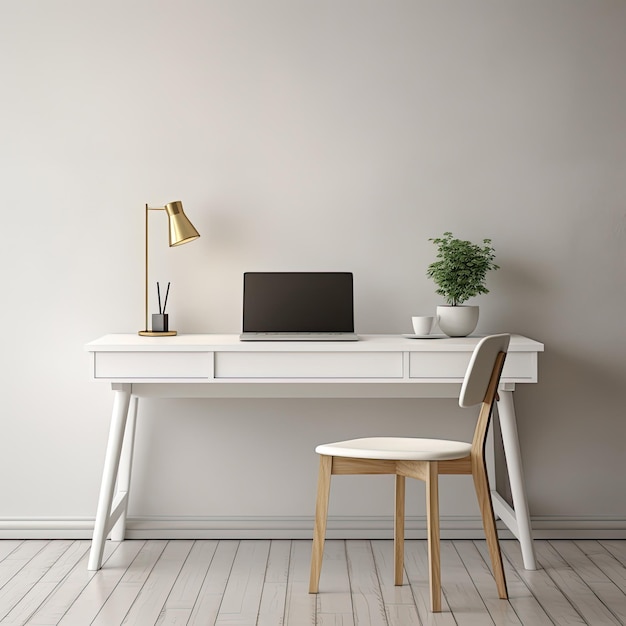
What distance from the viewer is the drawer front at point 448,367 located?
2.76 m

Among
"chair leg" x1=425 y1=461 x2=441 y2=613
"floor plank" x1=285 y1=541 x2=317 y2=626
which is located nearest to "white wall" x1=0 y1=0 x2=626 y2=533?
"floor plank" x1=285 y1=541 x2=317 y2=626

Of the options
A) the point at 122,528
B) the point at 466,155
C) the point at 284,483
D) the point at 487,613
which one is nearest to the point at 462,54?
the point at 466,155

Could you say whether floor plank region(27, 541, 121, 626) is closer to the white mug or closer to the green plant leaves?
the white mug

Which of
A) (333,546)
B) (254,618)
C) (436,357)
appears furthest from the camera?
(333,546)

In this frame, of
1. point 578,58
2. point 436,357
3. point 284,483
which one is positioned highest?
point 578,58

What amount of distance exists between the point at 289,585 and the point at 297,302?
102 centimetres

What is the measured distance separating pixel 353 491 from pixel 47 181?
5.68 ft

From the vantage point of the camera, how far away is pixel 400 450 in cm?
243

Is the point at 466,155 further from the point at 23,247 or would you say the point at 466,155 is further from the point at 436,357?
the point at 23,247

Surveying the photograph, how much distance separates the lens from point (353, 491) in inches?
127

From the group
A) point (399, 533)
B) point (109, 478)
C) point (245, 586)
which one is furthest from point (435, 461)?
point (109, 478)

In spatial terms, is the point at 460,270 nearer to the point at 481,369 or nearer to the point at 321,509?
the point at 481,369

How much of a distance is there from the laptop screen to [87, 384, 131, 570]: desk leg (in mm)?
527

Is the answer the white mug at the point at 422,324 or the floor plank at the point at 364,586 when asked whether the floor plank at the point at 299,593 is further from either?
the white mug at the point at 422,324
